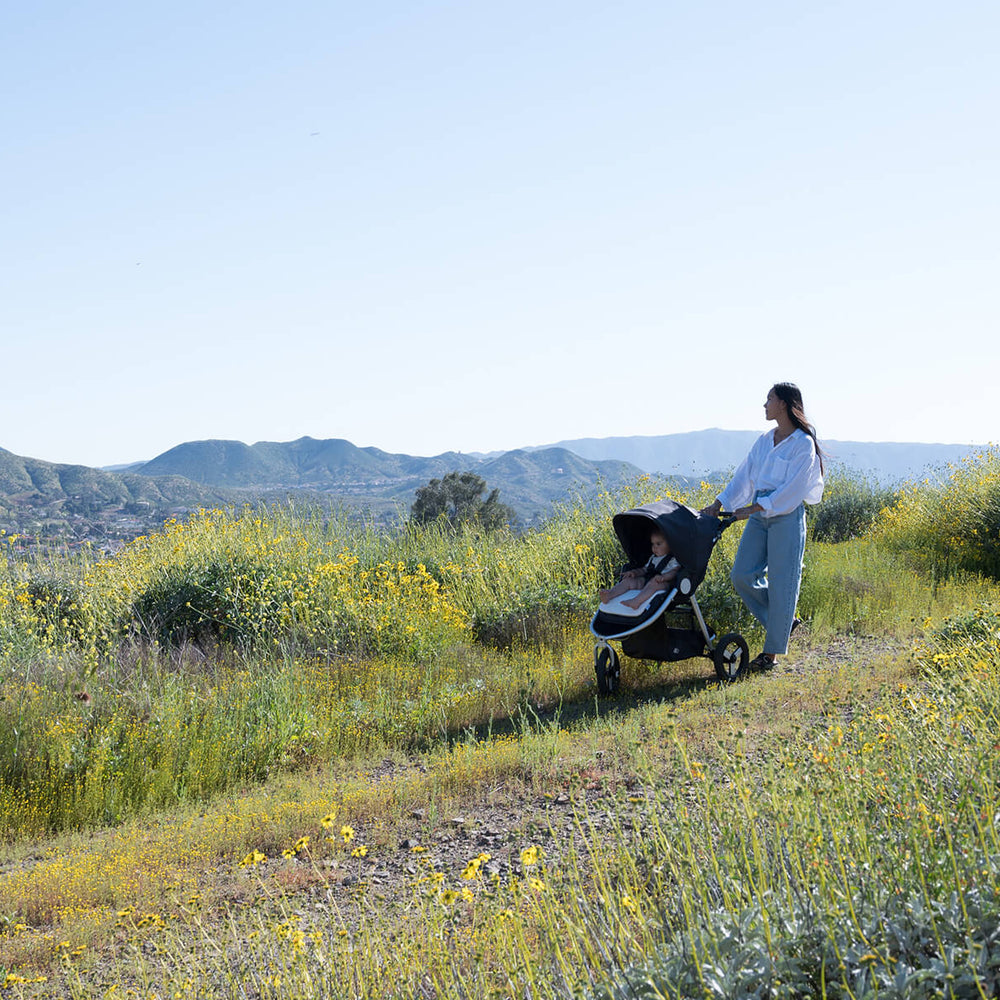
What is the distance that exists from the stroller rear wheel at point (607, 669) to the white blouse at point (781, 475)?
1.42 meters

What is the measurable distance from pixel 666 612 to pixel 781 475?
4.52 feet

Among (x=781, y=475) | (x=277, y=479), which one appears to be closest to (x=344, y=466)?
(x=277, y=479)

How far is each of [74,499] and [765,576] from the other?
178ft

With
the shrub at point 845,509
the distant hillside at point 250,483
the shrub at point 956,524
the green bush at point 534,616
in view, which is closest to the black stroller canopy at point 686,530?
the green bush at point 534,616

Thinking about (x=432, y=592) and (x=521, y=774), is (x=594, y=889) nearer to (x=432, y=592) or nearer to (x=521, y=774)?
(x=521, y=774)

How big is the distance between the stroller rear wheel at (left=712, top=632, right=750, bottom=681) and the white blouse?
0.94 m

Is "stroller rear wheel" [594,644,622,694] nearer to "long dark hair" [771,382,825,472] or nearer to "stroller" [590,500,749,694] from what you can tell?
"stroller" [590,500,749,694]

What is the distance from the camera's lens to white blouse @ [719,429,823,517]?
6422 mm

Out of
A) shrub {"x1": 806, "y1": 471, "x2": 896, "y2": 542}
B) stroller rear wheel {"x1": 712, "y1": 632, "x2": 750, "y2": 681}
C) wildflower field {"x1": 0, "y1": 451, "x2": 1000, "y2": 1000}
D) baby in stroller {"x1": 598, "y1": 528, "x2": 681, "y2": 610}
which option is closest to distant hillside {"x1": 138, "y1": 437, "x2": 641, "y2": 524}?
shrub {"x1": 806, "y1": 471, "x2": 896, "y2": 542}

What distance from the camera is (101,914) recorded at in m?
3.58

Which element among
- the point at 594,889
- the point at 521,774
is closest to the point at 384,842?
the point at 521,774

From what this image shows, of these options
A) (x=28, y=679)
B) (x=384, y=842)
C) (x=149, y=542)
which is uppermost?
(x=149, y=542)

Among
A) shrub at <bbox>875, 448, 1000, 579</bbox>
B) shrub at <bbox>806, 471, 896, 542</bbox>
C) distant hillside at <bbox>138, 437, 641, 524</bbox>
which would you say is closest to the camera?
shrub at <bbox>875, 448, 1000, 579</bbox>

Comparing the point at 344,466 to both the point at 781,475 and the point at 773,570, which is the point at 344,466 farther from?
the point at 781,475
